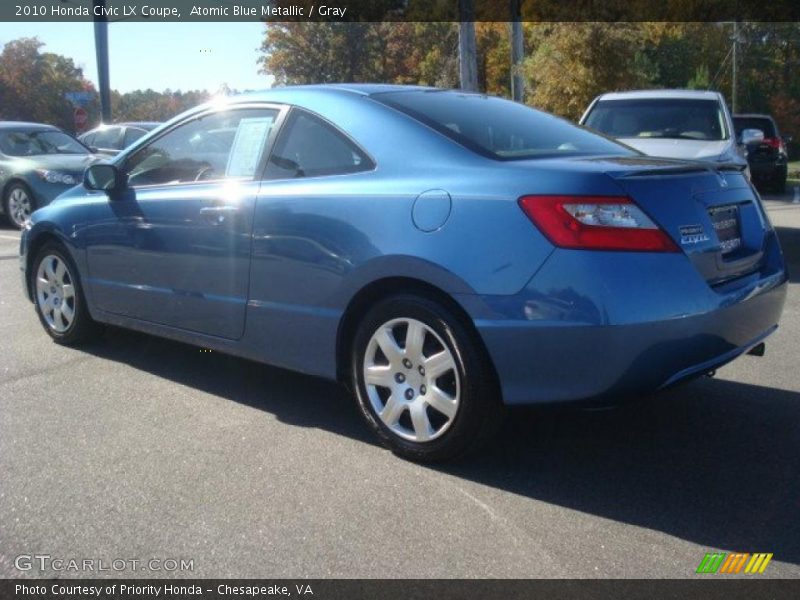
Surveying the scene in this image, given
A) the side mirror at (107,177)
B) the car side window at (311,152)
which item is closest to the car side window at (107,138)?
the side mirror at (107,177)

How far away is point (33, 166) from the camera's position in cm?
1334

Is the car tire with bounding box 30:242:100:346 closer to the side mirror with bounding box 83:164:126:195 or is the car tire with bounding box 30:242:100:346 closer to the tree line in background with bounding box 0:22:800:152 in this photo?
the side mirror with bounding box 83:164:126:195

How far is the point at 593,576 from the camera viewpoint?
9.93ft

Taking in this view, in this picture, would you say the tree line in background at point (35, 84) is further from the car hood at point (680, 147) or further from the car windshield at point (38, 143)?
the car hood at point (680, 147)

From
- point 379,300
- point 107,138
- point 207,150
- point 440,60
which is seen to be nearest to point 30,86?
point 440,60

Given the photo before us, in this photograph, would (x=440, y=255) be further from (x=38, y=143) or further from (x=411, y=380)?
(x=38, y=143)

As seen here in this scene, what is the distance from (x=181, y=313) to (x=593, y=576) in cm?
276

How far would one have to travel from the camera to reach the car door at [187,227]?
4668 millimetres

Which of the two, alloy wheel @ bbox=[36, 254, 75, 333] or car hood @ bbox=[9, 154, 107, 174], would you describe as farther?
car hood @ bbox=[9, 154, 107, 174]

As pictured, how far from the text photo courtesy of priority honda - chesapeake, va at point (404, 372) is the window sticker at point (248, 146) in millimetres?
21

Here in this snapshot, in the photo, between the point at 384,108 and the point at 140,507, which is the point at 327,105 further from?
the point at 140,507

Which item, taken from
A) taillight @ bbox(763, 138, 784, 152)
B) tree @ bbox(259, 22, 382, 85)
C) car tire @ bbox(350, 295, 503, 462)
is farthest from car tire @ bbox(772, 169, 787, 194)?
tree @ bbox(259, 22, 382, 85)

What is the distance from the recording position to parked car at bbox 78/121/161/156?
1719 cm

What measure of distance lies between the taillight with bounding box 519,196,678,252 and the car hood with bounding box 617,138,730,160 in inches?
227
